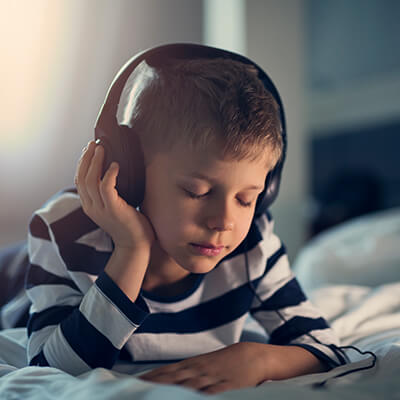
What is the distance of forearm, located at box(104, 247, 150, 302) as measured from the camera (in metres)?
0.57

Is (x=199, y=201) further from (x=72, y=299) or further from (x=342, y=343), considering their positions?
(x=342, y=343)

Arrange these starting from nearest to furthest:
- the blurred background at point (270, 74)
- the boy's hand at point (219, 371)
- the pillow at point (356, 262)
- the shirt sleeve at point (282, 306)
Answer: the boy's hand at point (219, 371), the shirt sleeve at point (282, 306), the pillow at point (356, 262), the blurred background at point (270, 74)

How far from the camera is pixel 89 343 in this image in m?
0.55

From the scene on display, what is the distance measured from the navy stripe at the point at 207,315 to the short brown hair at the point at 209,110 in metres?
0.26

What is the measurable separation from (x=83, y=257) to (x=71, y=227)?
52mm

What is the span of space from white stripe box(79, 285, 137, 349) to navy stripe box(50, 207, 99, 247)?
0.14m

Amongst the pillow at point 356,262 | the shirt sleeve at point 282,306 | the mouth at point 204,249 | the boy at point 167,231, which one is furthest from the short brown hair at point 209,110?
the pillow at point 356,262

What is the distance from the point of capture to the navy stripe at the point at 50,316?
0.60 meters

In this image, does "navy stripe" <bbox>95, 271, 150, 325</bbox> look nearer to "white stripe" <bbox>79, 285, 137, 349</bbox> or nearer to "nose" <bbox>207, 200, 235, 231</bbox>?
"white stripe" <bbox>79, 285, 137, 349</bbox>

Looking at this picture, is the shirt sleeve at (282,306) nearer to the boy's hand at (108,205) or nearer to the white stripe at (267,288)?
the white stripe at (267,288)

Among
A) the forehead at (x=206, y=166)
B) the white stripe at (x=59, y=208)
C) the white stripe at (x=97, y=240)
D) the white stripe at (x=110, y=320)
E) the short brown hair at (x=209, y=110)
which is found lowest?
the white stripe at (x=110, y=320)

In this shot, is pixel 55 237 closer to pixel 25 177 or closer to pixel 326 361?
pixel 326 361

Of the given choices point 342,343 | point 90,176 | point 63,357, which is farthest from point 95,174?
point 342,343

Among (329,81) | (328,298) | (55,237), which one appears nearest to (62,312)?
(55,237)
